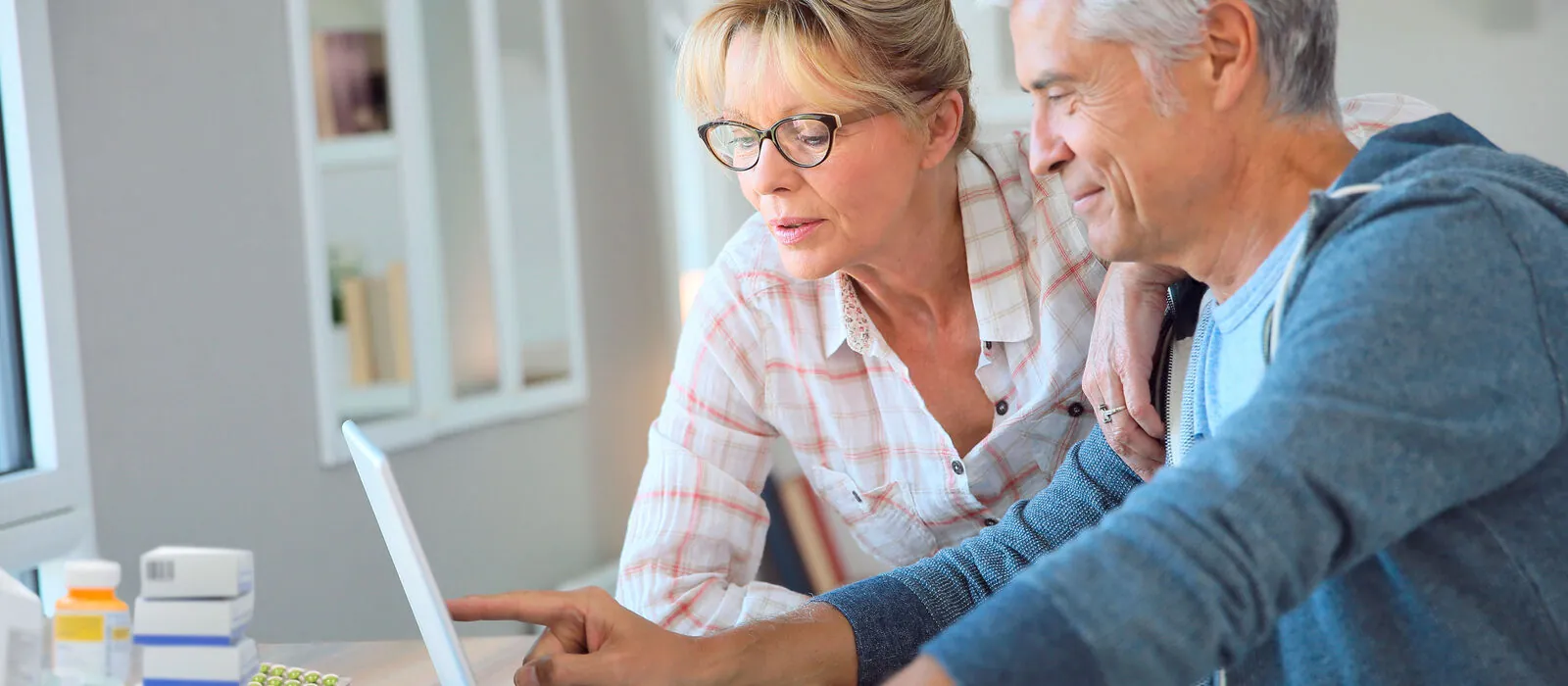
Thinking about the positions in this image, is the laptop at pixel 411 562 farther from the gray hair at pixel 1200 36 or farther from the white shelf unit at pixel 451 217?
the white shelf unit at pixel 451 217

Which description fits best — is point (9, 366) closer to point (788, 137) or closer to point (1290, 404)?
point (788, 137)

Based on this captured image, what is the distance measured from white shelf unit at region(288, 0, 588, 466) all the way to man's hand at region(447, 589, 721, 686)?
5.17 ft

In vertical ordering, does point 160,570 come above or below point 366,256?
below

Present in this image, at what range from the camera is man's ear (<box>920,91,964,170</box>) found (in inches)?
70.7

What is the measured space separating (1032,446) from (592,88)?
8.64 feet

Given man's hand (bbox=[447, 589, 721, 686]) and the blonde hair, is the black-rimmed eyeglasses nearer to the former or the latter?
the blonde hair

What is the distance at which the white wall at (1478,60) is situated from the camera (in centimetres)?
405

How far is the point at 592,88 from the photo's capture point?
405cm

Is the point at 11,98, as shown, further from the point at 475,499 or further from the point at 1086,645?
the point at 1086,645

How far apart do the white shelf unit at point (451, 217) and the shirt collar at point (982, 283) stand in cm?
129

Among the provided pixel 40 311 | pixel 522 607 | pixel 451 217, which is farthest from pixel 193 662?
pixel 451 217

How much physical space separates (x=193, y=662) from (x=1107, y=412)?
0.92 meters

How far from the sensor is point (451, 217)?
130 inches

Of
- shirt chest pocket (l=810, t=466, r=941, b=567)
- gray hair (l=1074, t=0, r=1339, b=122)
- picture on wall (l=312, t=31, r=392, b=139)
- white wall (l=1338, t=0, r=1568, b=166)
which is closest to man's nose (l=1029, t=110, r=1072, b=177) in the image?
gray hair (l=1074, t=0, r=1339, b=122)
